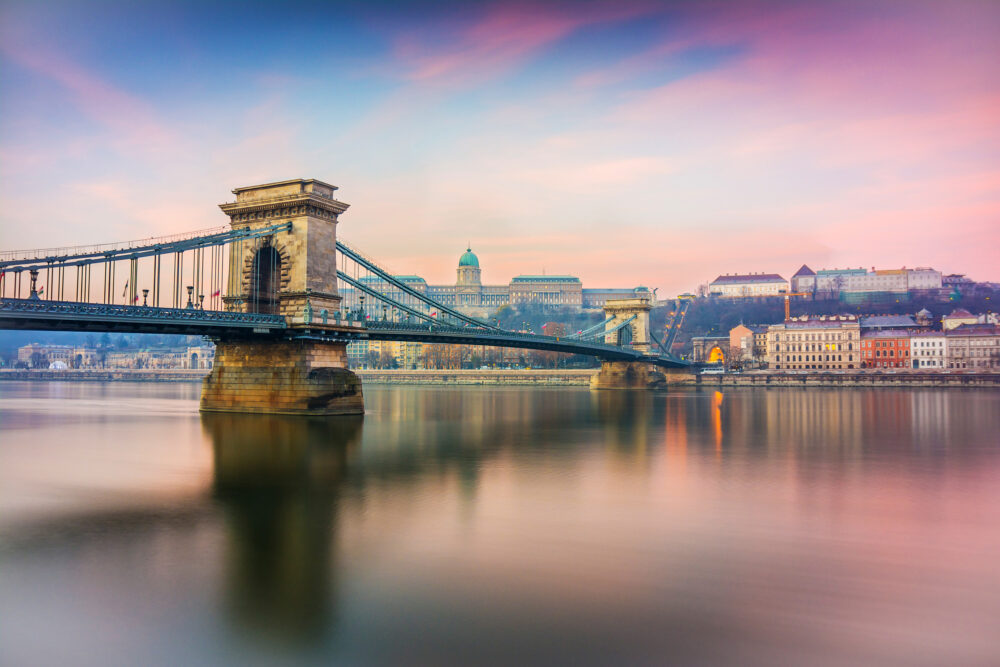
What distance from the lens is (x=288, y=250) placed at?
104 ft

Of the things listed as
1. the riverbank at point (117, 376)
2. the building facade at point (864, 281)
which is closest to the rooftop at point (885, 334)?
the building facade at point (864, 281)

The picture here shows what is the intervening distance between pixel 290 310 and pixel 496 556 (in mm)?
22745

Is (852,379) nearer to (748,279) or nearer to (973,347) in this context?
(973,347)

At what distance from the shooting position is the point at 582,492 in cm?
1554

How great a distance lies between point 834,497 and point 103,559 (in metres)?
13.0

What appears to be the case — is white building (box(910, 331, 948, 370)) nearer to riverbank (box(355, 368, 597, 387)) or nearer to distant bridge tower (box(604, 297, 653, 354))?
distant bridge tower (box(604, 297, 653, 354))

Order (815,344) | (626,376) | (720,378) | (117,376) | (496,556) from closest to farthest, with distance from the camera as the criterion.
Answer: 1. (496,556)
2. (626,376)
3. (720,378)
4. (815,344)
5. (117,376)

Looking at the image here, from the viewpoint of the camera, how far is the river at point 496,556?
7.20 m

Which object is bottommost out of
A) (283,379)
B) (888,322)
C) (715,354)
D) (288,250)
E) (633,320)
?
(283,379)

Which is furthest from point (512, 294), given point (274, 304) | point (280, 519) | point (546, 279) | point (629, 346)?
point (280, 519)

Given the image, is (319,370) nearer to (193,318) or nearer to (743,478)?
(193,318)

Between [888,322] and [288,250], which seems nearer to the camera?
[288,250]

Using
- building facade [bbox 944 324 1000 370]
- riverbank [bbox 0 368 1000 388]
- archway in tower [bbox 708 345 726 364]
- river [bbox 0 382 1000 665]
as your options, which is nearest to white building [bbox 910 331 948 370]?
building facade [bbox 944 324 1000 370]

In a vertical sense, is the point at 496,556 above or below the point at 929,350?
below
